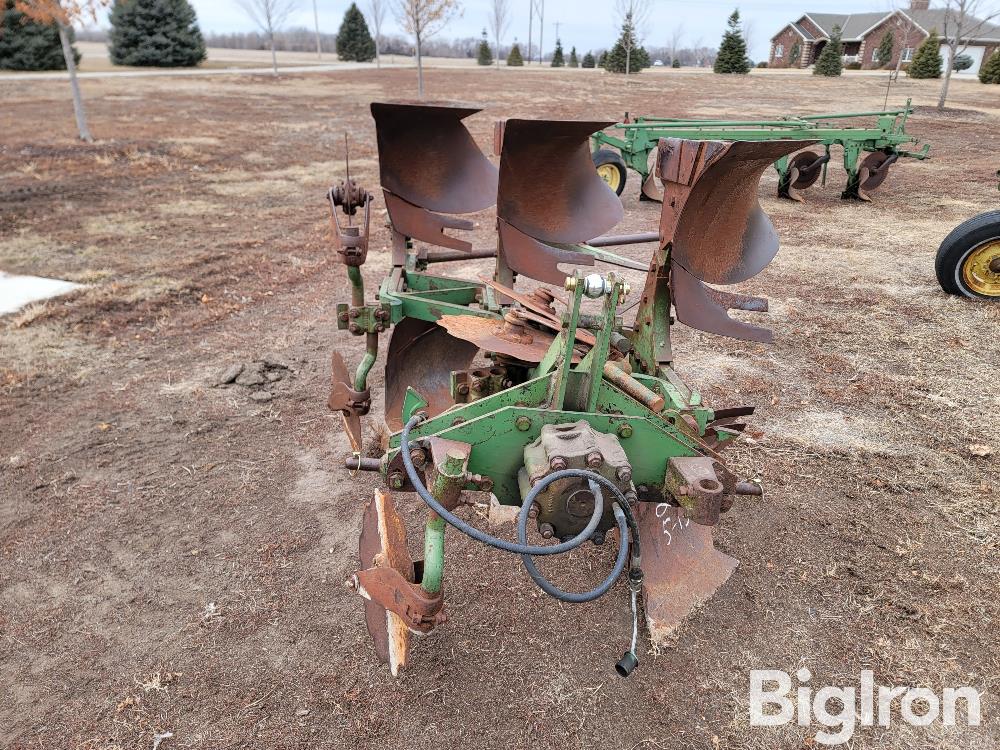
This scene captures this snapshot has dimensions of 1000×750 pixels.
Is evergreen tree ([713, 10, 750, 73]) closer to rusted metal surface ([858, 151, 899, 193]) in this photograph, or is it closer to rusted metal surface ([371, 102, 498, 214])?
rusted metal surface ([858, 151, 899, 193])

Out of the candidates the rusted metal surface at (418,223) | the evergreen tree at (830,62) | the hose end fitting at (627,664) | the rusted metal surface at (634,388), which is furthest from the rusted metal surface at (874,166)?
the evergreen tree at (830,62)

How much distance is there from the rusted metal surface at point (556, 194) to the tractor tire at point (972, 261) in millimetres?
4393

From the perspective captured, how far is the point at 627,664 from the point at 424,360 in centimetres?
217

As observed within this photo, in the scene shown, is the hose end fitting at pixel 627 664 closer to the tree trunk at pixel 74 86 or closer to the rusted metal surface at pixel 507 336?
the rusted metal surface at pixel 507 336

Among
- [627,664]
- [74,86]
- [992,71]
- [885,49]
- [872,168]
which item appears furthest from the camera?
[885,49]

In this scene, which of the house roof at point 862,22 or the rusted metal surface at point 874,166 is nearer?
the rusted metal surface at point 874,166

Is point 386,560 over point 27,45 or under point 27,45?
under

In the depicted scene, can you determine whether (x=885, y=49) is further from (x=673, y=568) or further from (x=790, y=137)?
(x=673, y=568)

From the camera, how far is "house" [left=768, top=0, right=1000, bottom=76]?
43000mm

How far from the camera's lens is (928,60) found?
3228 cm

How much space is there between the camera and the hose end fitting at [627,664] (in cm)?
241

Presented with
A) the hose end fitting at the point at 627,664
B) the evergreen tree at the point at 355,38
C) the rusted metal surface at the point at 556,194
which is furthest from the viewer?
the evergreen tree at the point at 355,38

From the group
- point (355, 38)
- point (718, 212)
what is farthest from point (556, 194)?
point (355, 38)

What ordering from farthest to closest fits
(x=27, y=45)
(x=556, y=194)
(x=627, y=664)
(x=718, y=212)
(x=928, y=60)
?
(x=928, y=60), (x=27, y=45), (x=556, y=194), (x=718, y=212), (x=627, y=664)
